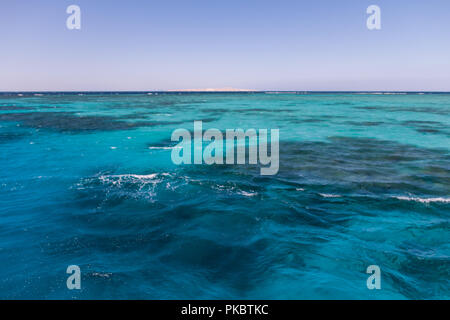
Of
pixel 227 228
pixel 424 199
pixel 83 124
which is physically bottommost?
pixel 227 228

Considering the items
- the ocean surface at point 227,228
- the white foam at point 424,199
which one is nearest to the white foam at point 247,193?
the ocean surface at point 227,228

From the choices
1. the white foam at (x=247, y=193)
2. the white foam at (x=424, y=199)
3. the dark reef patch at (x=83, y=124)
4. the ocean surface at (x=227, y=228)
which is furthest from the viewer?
the dark reef patch at (x=83, y=124)

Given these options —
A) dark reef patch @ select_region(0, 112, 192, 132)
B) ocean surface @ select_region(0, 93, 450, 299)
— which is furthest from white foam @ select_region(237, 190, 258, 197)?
dark reef patch @ select_region(0, 112, 192, 132)

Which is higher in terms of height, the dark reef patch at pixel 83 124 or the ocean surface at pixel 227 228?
the dark reef patch at pixel 83 124

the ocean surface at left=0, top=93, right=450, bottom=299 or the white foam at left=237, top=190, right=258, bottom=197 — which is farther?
the white foam at left=237, top=190, right=258, bottom=197

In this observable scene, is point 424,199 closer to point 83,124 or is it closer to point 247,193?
point 247,193

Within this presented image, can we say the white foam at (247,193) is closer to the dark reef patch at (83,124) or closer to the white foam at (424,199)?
the white foam at (424,199)

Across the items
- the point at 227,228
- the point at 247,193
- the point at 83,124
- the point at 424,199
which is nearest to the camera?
the point at 227,228

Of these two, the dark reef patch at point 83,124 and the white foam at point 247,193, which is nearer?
the white foam at point 247,193

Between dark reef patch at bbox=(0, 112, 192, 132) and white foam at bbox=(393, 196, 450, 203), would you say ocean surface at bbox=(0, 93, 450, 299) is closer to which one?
white foam at bbox=(393, 196, 450, 203)

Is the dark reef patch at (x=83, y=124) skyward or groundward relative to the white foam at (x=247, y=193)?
skyward

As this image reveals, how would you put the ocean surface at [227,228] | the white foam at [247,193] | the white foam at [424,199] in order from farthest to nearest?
1. the white foam at [247,193]
2. the white foam at [424,199]
3. the ocean surface at [227,228]

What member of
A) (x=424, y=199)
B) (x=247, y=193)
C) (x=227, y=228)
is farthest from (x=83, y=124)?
(x=424, y=199)
